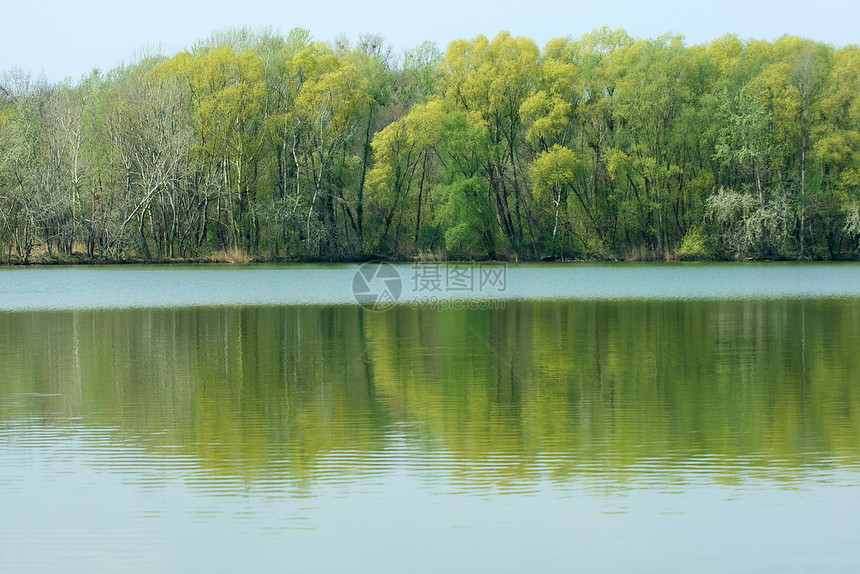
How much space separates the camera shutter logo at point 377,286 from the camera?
38.0 meters

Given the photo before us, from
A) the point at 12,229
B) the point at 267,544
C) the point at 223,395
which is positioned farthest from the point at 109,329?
the point at 12,229

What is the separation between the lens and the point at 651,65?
2665 inches

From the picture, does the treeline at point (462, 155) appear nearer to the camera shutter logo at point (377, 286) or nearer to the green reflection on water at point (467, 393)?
the camera shutter logo at point (377, 286)

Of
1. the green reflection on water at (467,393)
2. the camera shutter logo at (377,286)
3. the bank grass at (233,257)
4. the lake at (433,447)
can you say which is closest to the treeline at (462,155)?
the bank grass at (233,257)

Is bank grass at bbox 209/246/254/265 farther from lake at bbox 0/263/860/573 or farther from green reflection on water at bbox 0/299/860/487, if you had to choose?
lake at bbox 0/263/860/573

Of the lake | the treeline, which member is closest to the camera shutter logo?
the treeline

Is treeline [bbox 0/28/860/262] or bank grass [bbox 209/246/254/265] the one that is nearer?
treeline [bbox 0/28/860/262]

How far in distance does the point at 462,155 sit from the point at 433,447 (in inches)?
2299

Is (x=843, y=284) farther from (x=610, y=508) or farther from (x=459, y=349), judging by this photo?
(x=610, y=508)

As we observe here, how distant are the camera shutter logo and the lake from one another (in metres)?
10.1

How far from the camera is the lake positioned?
28.2 feet

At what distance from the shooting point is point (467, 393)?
16.1 meters

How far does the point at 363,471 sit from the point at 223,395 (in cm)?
576

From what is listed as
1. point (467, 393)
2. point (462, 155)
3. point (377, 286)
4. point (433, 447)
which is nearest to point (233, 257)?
point (462, 155)
